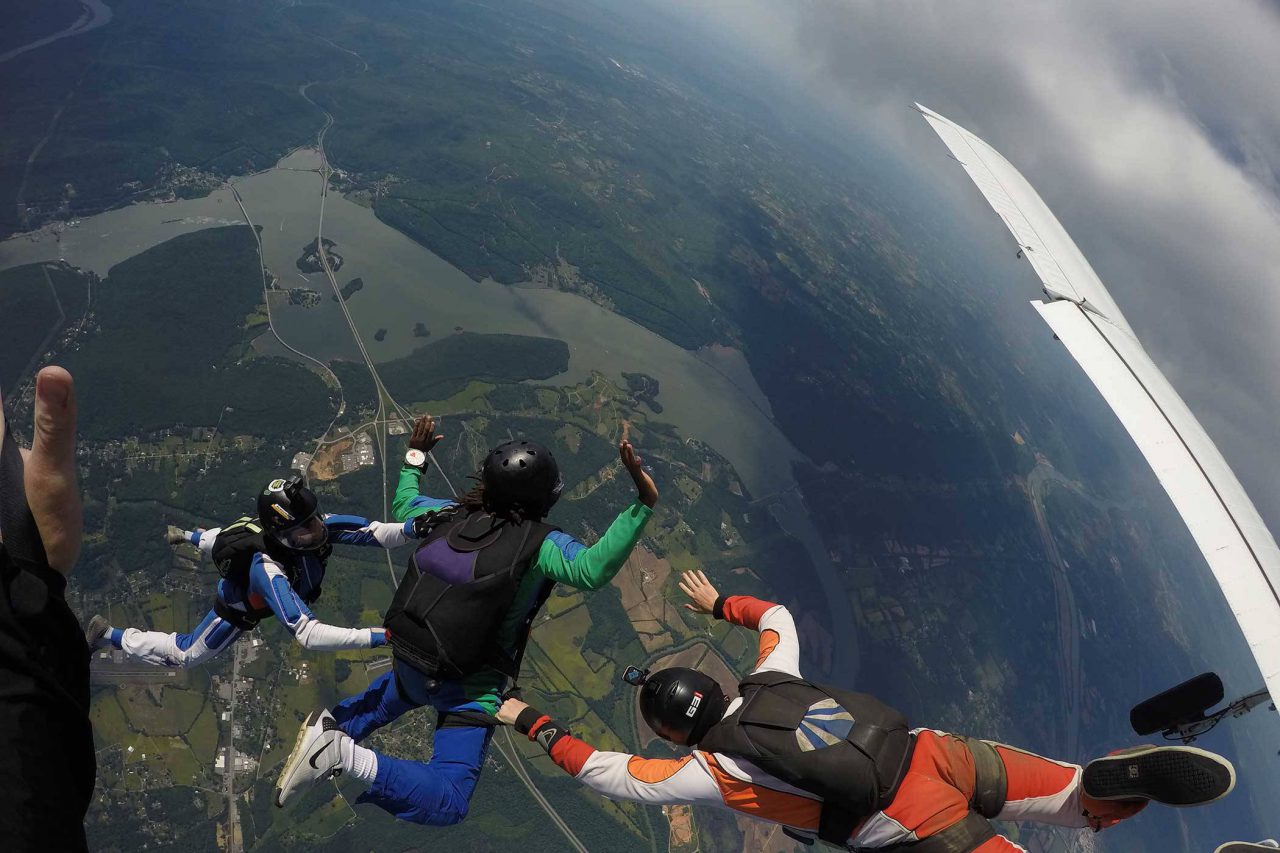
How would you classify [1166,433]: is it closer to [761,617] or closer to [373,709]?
[761,617]

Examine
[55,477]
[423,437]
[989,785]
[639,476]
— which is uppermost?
[55,477]

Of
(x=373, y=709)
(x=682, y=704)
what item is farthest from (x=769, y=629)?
(x=373, y=709)

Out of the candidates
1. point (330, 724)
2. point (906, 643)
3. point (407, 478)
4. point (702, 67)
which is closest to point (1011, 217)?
point (407, 478)

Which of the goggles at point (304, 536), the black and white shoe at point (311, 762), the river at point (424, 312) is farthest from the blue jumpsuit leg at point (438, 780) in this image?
the river at point (424, 312)

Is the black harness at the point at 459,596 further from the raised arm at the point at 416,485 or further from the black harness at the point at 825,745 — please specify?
the black harness at the point at 825,745

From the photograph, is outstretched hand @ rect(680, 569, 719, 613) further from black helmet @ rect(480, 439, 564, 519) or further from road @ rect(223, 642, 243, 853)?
road @ rect(223, 642, 243, 853)

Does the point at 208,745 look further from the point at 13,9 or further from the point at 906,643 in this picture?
the point at 13,9
